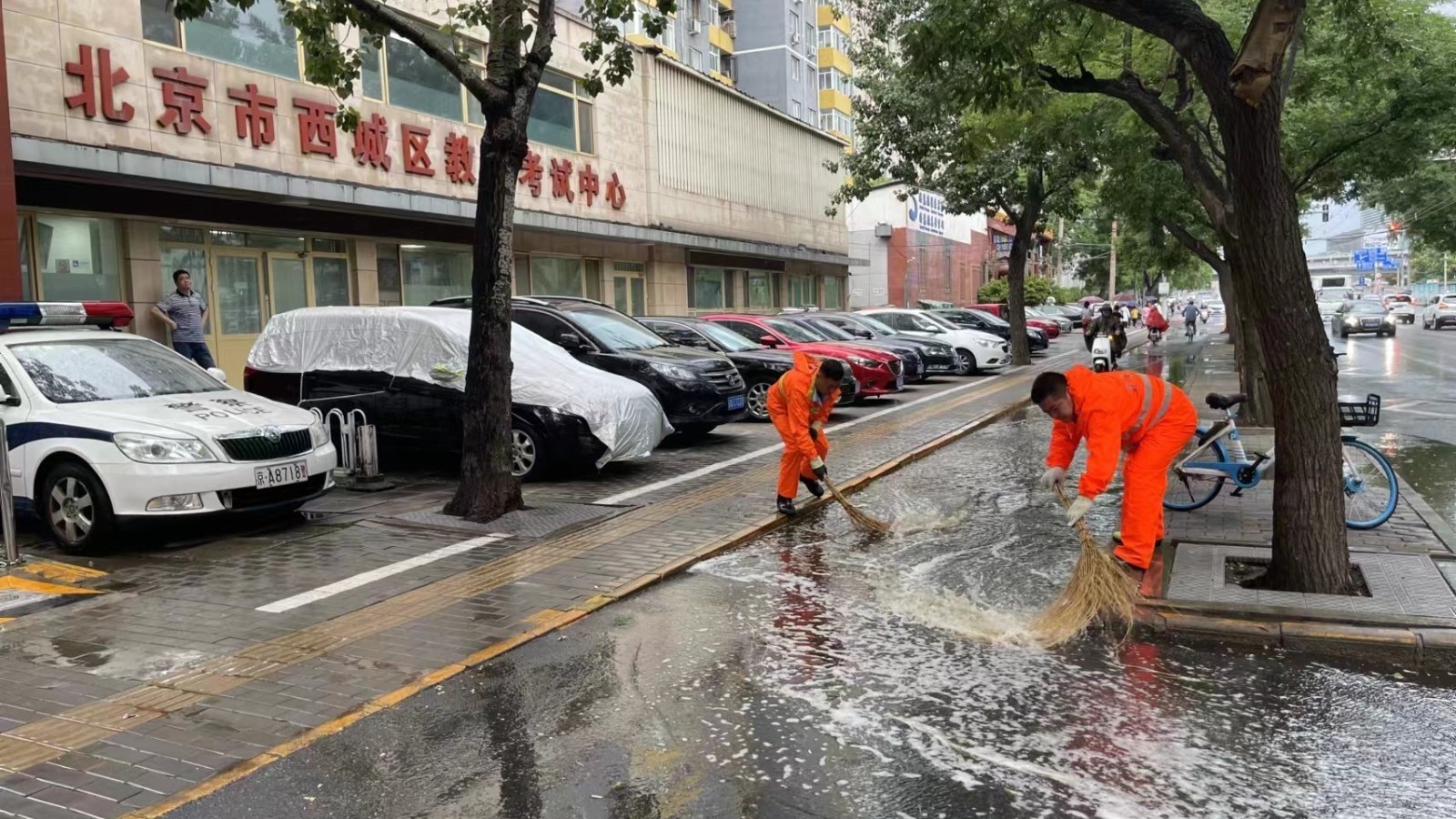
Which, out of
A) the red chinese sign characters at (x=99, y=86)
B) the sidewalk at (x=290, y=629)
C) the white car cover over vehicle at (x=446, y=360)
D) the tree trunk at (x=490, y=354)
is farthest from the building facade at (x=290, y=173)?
the sidewalk at (x=290, y=629)

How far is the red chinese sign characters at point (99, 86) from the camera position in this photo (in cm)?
1202

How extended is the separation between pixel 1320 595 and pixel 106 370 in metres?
8.31

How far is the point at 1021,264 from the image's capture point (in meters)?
25.3

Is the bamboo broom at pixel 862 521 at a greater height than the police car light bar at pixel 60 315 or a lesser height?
lesser

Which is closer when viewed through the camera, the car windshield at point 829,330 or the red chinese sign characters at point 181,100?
the red chinese sign characters at point 181,100

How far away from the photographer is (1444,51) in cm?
1548

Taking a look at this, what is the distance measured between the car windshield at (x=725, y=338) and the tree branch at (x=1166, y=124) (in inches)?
263

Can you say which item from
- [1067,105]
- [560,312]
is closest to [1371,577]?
[560,312]

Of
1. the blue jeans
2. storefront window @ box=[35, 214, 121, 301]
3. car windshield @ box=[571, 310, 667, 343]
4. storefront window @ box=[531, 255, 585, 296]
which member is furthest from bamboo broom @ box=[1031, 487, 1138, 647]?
storefront window @ box=[531, 255, 585, 296]

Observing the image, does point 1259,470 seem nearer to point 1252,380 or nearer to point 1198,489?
point 1198,489

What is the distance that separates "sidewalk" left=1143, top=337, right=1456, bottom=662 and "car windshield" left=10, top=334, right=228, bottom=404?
7.10 meters

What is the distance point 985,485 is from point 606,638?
5284 mm

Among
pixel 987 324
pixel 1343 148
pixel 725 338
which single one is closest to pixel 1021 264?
pixel 987 324

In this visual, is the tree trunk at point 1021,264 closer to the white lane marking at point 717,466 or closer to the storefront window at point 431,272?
the white lane marking at point 717,466
